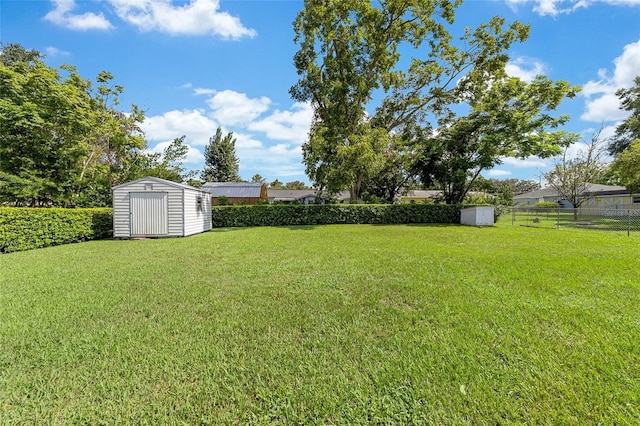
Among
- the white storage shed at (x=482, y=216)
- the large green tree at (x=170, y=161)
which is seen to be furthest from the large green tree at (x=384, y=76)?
the large green tree at (x=170, y=161)

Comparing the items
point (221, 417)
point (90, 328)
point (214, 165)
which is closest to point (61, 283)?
point (90, 328)

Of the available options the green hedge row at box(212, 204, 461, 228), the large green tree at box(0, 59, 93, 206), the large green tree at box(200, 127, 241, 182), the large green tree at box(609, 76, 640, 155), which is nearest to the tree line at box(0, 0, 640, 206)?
the large green tree at box(0, 59, 93, 206)

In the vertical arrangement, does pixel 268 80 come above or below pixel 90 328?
above

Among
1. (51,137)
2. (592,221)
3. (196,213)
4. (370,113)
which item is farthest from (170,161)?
(592,221)

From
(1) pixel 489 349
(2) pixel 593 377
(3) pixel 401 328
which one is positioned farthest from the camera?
(3) pixel 401 328

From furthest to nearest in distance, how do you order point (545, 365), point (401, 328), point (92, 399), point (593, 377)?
point (401, 328) < point (545, 365) < point (593, 377) < point (92, 399)

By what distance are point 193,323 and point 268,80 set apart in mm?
9967

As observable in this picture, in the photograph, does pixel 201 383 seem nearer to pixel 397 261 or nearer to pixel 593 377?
pixel 593 377

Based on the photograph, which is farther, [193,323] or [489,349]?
[193,323]

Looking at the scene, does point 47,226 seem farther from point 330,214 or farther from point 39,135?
point 330,214

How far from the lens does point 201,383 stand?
194 centimetres

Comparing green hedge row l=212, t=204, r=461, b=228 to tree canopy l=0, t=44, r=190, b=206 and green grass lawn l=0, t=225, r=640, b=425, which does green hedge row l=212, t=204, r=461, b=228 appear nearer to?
tree canopy l=0, t=44, r=190, b=206

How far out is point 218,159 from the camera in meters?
34.3

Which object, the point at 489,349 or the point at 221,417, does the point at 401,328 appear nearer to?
the point at 489,349
